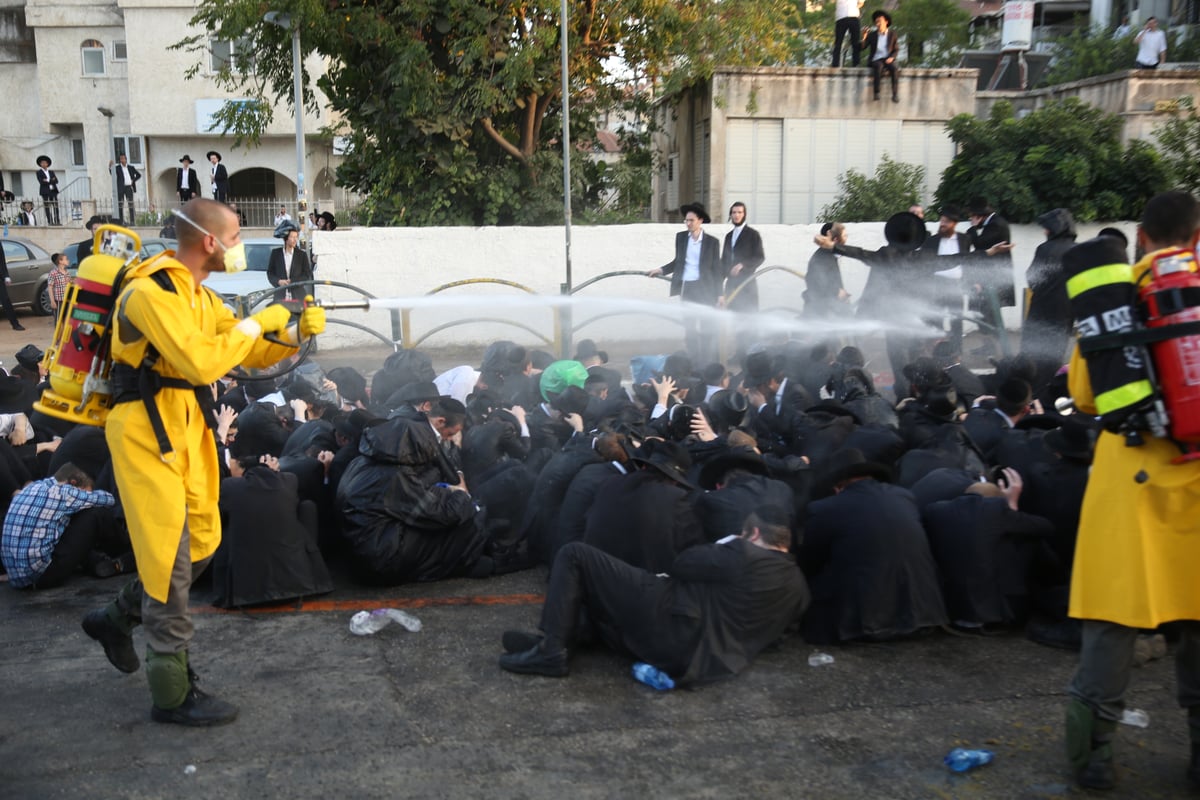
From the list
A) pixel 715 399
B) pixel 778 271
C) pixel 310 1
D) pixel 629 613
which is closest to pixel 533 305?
pixel 778 271

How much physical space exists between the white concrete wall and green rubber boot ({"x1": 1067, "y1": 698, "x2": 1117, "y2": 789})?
937cm

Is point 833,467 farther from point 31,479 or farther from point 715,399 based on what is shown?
point 31,479

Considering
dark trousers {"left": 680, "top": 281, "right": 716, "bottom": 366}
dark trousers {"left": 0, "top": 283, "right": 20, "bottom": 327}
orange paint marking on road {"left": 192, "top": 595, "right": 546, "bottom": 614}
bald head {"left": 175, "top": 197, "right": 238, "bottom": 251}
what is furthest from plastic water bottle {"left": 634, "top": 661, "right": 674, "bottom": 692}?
dark trousers {"left": 0, "top": 283, "right": 20, "bottom": 327}

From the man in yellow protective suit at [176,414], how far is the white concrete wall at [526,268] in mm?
8684

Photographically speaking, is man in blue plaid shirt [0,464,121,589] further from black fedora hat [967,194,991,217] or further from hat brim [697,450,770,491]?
black fedora hat [967,194,991,217]

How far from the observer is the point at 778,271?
14.0m

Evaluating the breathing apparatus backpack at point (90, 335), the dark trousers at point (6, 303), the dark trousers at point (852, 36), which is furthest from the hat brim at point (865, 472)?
the dark trousers at point (6, 303)

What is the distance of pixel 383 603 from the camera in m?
5.67

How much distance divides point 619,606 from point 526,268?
33.9 feet

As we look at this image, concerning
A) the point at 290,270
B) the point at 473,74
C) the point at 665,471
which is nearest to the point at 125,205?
the point at 473,74

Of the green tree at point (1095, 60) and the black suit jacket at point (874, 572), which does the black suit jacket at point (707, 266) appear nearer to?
the black suit jacket at point (874, 572)

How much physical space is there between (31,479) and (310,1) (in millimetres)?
8951

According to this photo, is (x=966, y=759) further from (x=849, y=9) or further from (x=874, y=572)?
(x=849, y=9)

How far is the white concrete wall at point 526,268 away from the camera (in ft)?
43.4
